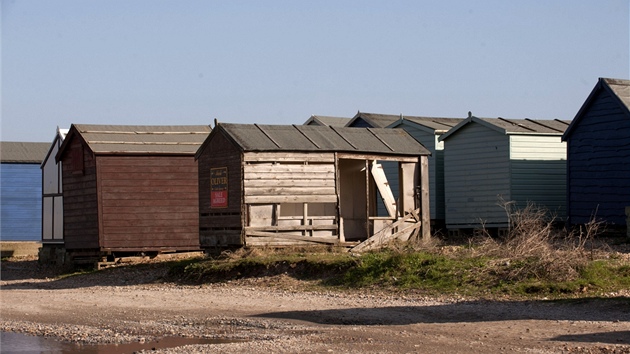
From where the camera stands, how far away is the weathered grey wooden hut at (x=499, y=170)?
2933 centimetres

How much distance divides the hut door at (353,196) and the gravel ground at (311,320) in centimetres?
640

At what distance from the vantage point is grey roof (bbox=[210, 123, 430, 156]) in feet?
79.2

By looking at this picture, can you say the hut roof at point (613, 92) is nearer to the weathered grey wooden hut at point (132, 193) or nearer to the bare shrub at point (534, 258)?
the bare shrub at point (534, 258)

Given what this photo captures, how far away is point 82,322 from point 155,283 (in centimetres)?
705

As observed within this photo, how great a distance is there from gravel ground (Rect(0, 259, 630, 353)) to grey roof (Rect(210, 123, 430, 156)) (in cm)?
414

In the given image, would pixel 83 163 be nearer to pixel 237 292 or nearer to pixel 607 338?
pixel 237 292

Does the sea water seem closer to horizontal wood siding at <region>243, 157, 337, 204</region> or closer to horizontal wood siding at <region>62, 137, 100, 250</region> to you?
horizontal wood siding at <region>243, 157, 337, 204</region>

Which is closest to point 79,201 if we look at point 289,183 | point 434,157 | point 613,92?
point 289,183

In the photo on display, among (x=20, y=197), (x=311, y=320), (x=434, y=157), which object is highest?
(x=434, y=157)

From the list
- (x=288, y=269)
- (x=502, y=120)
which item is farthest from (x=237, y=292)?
(x=502, y=120)

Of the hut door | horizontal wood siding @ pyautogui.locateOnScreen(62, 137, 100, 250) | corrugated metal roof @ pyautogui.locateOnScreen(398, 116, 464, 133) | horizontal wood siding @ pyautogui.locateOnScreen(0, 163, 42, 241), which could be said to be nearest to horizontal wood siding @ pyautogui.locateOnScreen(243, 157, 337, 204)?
the hut door

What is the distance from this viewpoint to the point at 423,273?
1916 centimetres

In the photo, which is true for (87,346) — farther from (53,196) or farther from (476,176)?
(53,196)

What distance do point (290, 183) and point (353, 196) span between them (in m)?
4.43
